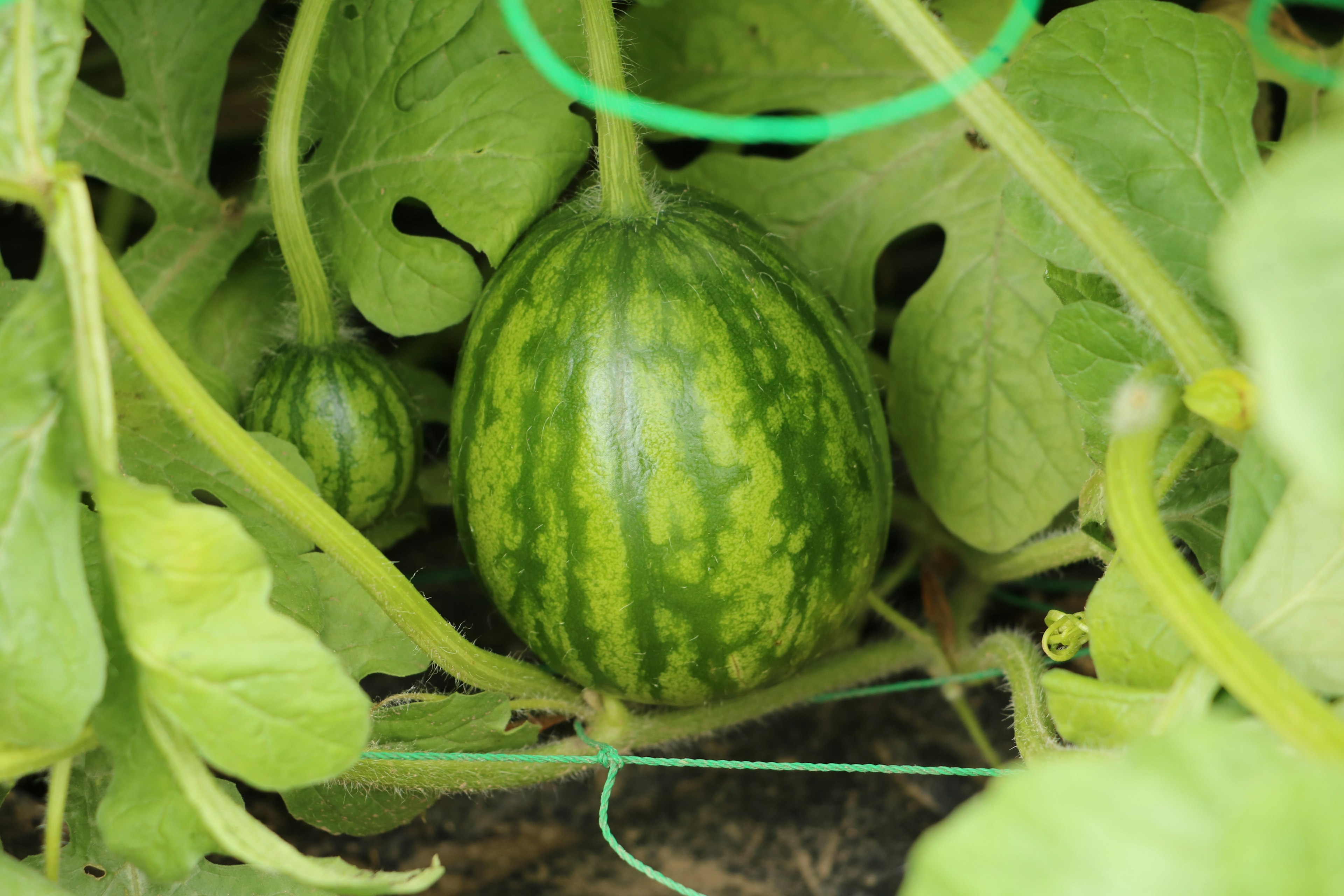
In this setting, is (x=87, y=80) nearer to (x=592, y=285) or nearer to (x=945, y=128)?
(x=592, y=285)

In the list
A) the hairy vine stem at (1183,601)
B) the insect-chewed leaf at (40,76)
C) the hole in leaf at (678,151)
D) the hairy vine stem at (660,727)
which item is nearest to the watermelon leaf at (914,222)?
the hole in leaf at (678,151)

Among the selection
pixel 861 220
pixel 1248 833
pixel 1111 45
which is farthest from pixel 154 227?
pixel 1248 833

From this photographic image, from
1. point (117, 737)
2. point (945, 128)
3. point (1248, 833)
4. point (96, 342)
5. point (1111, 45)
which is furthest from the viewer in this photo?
point (945, 128)

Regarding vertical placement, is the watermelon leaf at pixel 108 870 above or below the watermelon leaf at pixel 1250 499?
below

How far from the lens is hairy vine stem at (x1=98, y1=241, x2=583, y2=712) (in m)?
0.92

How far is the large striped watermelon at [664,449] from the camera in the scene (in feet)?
3.90

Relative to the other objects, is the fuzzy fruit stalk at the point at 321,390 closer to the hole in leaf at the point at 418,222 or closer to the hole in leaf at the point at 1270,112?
the hole in leaf at the point at 418,222

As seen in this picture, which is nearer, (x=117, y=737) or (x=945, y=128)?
(x=117, y=737)

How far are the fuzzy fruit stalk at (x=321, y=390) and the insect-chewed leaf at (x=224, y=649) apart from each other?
53cm

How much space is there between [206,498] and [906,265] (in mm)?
1215

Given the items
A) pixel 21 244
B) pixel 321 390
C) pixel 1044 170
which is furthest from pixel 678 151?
pixel 21 244

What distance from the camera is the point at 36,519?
2.85 feet

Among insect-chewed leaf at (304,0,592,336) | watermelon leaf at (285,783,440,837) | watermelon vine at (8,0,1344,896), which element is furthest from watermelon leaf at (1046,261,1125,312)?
watermelon leaf at (285,783,440,837)

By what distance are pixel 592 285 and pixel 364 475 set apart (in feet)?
1.38
